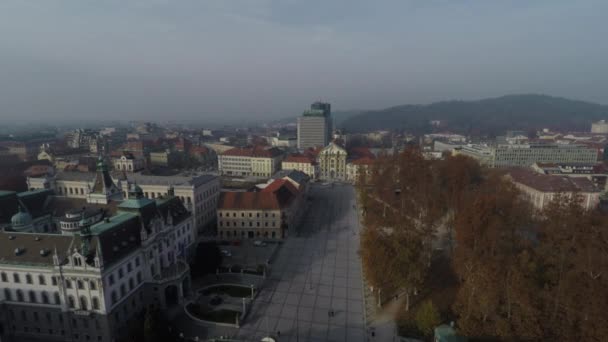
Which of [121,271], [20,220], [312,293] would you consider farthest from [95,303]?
[312,293]

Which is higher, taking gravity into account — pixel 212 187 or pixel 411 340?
pixel 212 187

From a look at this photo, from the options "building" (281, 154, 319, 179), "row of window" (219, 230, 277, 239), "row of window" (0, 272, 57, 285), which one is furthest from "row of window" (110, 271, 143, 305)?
"building" (281, 154, 319, 179)

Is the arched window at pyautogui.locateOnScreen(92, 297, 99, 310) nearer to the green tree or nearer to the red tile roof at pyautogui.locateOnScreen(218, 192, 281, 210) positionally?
the red tile roof at pyautogui.locateOnScreen(218, 192, 281, 210)

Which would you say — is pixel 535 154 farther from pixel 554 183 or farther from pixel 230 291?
pixel 230 291

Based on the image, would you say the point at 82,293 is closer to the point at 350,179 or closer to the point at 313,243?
the point at 313,243

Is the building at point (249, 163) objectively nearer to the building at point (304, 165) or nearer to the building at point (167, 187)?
the building at point (304, 165)

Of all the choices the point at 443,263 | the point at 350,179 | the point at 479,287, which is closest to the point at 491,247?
Result: the point at 479,287
